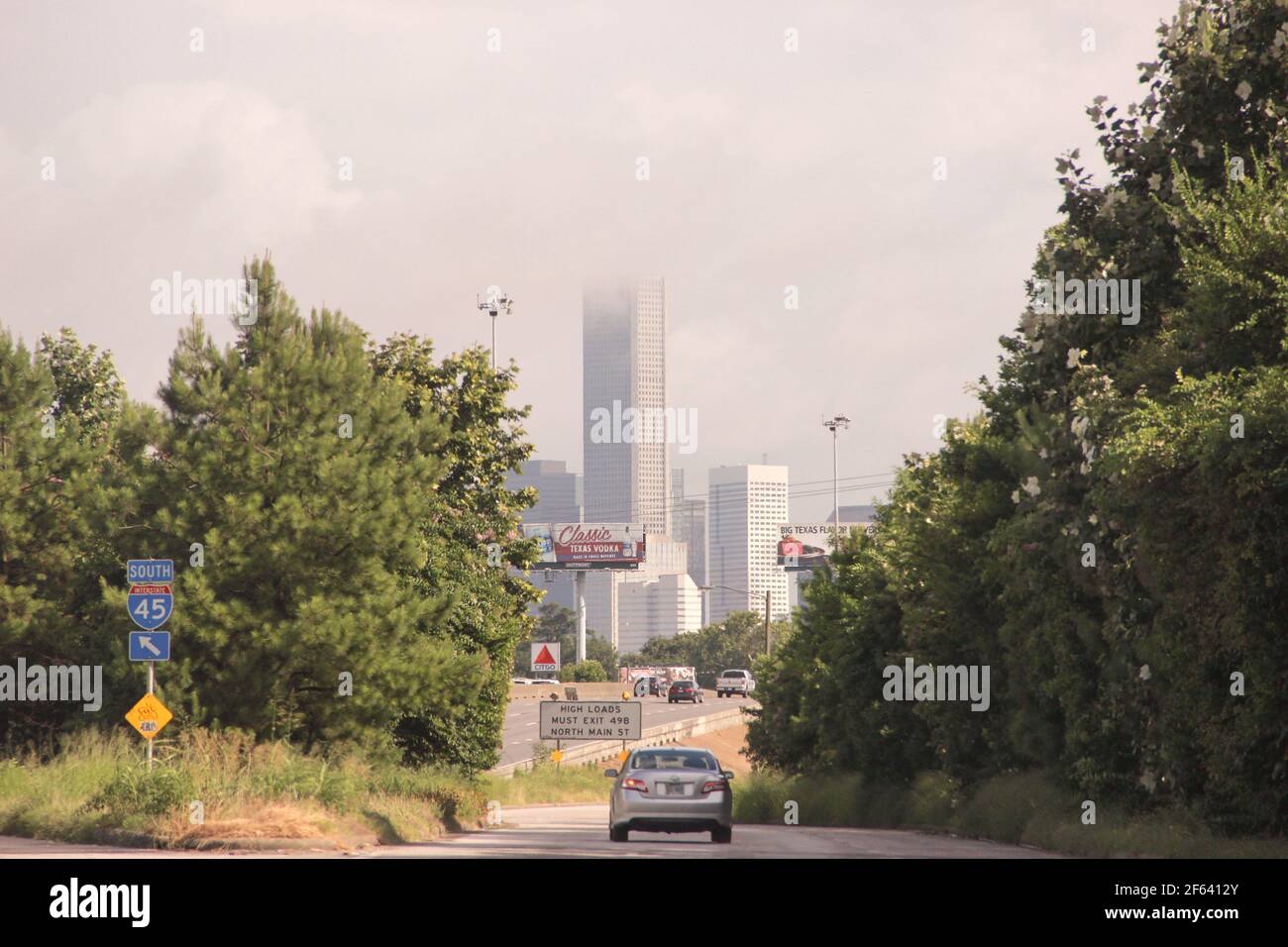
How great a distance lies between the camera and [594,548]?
549 feet

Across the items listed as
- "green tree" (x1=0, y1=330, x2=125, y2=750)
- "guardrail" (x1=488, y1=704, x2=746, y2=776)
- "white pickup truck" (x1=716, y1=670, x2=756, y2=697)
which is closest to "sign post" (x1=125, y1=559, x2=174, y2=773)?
"green tree" (x1=0, y1=330, x2=125, y2=750)

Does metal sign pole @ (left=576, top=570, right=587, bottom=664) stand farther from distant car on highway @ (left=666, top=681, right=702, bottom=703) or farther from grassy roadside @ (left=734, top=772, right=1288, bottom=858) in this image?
grassy roadside @ (left=734, top=772, right=1288, bottom=858)

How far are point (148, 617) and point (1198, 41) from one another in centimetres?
1705

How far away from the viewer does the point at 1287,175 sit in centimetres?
2056

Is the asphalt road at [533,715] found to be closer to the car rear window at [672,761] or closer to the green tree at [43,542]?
the green tree at [43,542]

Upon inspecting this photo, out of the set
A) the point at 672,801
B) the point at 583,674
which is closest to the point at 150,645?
the point at 672,801

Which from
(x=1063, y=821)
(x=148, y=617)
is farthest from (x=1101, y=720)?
(x=148, y=617)

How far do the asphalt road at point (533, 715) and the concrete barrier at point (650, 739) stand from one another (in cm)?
103

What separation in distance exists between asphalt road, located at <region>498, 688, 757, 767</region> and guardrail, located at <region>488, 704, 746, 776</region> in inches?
39.1

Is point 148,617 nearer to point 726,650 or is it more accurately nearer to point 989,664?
point 989,664

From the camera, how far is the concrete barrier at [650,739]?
75988 millimetres

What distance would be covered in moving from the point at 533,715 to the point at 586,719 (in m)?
53.7

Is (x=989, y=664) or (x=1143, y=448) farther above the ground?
(x=1143, y=448)

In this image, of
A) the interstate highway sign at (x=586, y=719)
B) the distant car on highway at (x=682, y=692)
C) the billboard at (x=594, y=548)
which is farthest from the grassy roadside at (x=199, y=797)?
the billboard at (x=594, y=548)
